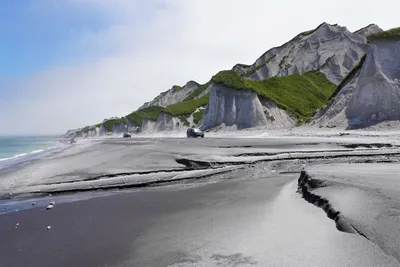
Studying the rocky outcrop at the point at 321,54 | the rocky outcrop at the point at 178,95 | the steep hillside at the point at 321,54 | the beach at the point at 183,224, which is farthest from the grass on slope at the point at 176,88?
the beach at the point at 183,224

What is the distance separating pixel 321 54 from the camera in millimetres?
115750

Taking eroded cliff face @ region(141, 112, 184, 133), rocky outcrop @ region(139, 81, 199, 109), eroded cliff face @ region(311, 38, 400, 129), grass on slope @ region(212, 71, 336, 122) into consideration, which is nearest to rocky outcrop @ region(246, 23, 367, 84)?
grass on slope @ region(212, 71, 336, 122)

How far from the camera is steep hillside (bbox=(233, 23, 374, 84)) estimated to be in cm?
10638

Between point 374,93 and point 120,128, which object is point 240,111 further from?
point 120,128

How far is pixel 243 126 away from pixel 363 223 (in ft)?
189

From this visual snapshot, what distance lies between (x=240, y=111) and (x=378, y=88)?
29.8 meters

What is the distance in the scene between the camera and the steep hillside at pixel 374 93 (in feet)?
119

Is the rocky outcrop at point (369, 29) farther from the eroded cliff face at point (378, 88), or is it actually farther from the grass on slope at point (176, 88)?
the grass on slope at point (176, 88)

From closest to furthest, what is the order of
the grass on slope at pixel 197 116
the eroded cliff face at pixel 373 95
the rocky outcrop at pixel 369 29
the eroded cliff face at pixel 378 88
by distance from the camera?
the eroded cliff face at pixel 378 88
the eroded cliff face at pixel 373 95
the grass on slope at pixel 197 116
the rocky outcrop at pixel 369 29

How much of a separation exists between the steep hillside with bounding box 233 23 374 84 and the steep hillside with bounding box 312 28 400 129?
6511 cm

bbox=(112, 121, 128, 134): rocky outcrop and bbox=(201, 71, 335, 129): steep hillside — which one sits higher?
bbox=(201, 71, 335, 129): steep hillside

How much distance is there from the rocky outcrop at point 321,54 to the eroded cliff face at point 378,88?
66.5 meters

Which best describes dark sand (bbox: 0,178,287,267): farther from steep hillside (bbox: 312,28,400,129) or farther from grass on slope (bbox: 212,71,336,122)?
grass on slope (bbox: 212,71,336,122)

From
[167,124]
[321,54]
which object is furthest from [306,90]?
[167,124]
